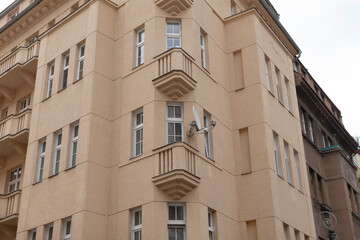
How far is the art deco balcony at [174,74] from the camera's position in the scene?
17.8 m

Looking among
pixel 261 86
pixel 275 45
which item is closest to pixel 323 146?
pixel 275 45

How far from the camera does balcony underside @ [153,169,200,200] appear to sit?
16.0 m

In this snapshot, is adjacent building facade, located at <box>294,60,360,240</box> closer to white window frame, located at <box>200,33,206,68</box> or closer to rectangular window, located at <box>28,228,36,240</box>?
white window frame, located at <box>200,33,206,68</box>

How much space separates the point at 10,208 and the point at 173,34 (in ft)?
33.7

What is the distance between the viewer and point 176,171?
16.0 meters

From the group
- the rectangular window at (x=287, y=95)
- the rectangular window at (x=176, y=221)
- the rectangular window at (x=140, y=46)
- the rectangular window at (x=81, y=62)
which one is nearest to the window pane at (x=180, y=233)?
the rectangular window at (x=176, y=221)

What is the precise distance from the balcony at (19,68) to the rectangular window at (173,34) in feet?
24.2

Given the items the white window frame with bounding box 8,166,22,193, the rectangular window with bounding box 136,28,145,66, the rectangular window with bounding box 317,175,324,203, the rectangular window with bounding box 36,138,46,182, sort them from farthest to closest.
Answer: the rectangular window with bounding box 317,175,324,203 < the white window frame with bounding box 8,166,22,193 < the rectangular window with bounding box 36,138,46,182 < the rectangular window with bounding box 136,28,145,66

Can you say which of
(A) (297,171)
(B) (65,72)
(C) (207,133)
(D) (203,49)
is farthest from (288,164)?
(B) (65,72)

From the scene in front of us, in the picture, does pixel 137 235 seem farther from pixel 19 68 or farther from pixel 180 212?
pixel 19 68

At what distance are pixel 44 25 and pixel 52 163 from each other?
10514 millimetres

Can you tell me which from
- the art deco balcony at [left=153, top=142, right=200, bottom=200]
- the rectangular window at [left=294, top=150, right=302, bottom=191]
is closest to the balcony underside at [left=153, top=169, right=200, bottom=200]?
the art deco balcony at [left=153, top=142, right=200, bottom=200]

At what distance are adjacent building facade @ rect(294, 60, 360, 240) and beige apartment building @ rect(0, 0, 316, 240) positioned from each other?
434 centimetres

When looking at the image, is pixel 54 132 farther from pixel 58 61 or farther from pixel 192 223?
pixel 192 223
